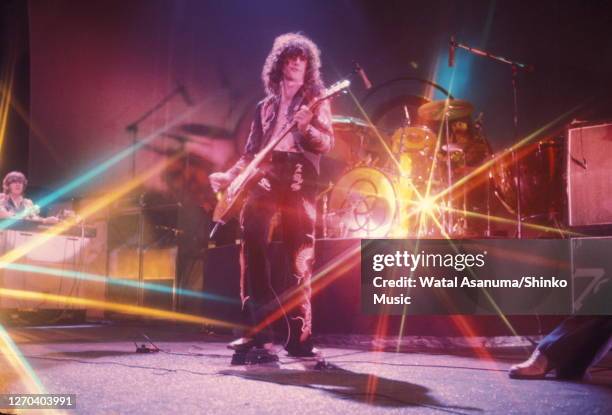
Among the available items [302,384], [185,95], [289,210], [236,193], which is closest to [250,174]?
[236,193]

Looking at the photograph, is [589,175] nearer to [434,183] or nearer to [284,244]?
[284,244]

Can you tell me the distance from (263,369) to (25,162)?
242 inches

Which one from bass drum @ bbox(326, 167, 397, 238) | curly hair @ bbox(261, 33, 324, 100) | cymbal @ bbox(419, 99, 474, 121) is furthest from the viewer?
cymbal @ bbox(419, 99, 474, 121)

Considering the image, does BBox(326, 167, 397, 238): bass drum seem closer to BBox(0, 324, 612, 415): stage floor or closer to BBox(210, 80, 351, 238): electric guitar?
BBox(0, 324, 612, 415): stage floor

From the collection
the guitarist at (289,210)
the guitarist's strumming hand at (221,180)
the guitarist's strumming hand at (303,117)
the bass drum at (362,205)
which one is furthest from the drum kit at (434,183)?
the guitarist's strumming hand at (303,117)

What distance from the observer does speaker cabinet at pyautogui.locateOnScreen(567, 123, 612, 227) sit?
3.76m

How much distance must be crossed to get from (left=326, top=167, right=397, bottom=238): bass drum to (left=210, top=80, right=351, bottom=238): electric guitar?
111 inches

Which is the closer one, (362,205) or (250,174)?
(250,174)

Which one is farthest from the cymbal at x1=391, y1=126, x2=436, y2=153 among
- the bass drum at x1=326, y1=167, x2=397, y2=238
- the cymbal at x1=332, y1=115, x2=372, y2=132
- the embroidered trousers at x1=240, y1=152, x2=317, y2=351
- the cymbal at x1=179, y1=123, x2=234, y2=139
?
the embroidered trousers at x1=240, y1=152, x2=317, y2=351

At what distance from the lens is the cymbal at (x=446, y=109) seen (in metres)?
6.28

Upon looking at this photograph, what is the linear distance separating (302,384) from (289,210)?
1.08 meters

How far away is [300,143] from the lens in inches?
122

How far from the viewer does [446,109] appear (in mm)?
6188

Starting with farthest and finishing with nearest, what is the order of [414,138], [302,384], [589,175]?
[414,138] → [589,175] → [302,384]
